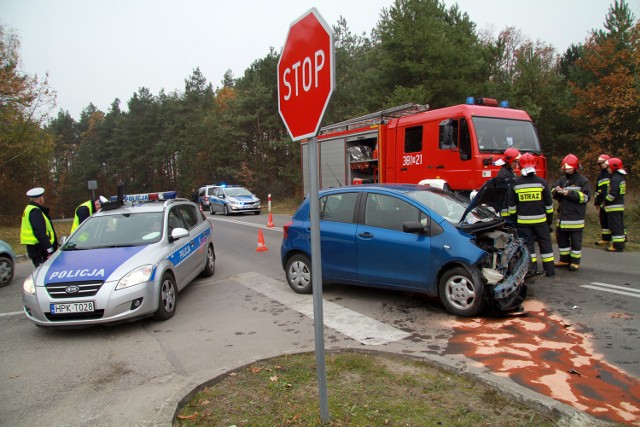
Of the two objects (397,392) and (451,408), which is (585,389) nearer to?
(451,408)

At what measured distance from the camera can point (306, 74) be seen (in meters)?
2.71

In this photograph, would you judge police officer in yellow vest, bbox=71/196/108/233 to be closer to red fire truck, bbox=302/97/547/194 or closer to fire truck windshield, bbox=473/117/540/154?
red fire truck, bbox=302/97/547/194

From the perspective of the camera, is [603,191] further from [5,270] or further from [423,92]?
[423,92]

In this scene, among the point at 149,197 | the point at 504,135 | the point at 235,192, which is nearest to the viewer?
the point at 149,197

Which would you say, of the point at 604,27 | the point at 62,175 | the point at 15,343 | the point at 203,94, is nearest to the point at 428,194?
the point at 15,343

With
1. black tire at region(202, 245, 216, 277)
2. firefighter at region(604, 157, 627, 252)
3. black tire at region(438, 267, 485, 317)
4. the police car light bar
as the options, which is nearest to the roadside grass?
black tire at region(438, 267, 485, 317)

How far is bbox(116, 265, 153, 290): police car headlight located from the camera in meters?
5.22

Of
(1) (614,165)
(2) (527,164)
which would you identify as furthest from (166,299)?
(1) (614,165)

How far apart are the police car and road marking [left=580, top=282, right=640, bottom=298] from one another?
5.84 meters

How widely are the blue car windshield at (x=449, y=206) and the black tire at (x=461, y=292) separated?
25.6 inches

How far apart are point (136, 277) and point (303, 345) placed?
7.40ft

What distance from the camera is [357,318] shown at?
541 centimetres

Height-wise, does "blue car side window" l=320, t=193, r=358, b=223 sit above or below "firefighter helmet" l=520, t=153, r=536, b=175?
below

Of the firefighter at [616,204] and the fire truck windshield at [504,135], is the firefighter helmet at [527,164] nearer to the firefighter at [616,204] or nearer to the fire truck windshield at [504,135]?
the fire truck windshield at [504,135]
